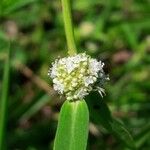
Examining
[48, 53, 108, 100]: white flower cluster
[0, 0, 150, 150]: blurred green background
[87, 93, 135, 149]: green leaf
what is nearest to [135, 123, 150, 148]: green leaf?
[0, 0, 150, 150]: blurred green background

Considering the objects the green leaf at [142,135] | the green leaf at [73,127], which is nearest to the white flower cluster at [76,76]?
the green leaf at [73,127]

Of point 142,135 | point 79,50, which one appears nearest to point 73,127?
point 142,135

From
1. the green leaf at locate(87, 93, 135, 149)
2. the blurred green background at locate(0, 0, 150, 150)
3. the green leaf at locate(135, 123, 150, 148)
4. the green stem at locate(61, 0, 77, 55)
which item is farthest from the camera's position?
the blurred green background at locate(0, 0, 150, 150)

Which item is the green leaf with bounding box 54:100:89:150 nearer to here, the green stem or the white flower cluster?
the white flower cluster

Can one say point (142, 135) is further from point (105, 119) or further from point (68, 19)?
point (68, 19)

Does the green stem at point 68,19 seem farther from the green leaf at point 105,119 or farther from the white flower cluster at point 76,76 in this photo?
the green leaf at point 105,119

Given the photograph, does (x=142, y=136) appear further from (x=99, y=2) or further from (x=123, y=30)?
(x=99, y=2)
